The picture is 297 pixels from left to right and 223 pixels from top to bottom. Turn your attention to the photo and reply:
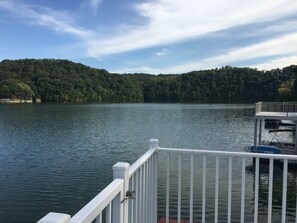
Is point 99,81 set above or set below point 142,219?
above

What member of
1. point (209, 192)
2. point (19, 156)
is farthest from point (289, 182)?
point (19, 156)

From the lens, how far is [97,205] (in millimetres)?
1566

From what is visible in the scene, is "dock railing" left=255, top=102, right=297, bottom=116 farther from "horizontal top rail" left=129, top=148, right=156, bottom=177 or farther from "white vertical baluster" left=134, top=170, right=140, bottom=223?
"white vertical baluster" left=134, top=170, right=140, bottom=223

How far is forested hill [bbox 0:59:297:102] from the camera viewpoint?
108 m

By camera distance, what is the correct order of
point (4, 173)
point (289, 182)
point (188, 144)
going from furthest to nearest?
point (188, 144) → point (4, 173) → point (289, 182)

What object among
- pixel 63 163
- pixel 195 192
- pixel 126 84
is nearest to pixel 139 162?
pixel 195 192

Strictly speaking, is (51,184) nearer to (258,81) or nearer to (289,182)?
(289,182)

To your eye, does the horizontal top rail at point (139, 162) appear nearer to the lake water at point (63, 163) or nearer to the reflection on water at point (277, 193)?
the lake water at point (63, 163)

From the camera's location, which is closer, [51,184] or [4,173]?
[51,184]

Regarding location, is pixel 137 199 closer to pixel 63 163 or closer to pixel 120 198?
pixel 120 198

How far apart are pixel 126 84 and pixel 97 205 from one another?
5397 inches

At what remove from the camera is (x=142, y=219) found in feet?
9.19

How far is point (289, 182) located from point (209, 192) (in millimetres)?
4513

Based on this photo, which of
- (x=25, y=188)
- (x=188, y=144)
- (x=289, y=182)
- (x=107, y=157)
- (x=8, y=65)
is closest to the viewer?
(x=25, y=188)
